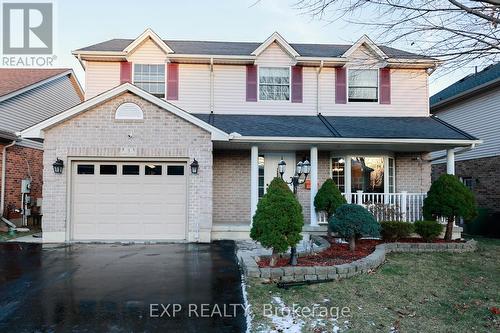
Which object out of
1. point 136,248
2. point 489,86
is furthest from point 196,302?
point 489,86

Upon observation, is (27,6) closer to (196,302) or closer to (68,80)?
(68,80)

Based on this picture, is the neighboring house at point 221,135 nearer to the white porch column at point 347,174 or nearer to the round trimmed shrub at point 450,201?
the white porch column at point 347,174

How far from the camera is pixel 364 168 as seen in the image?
12727 mm

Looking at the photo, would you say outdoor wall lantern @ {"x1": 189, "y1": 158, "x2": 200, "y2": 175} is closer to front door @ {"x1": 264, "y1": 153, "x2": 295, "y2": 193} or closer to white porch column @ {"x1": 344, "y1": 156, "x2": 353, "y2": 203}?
front door @ {"x1": 264, "y1": 153, "x2": 295, "y2": 193}

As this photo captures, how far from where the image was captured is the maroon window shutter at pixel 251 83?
13039 mm

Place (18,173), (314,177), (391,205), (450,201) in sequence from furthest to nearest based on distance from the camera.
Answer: (18,173)
(391,205)
(314,177)
(450,201)

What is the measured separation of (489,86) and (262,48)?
31.2ft

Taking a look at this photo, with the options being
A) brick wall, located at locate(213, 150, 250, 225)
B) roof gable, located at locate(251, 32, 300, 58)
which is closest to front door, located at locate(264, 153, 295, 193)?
brick wall, located at locate(213, 150, 250, 225)

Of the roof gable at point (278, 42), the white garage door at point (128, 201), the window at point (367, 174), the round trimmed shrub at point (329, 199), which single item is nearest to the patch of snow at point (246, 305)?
the white garage door at point (128, 201)

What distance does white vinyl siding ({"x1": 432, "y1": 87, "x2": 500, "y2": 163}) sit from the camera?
1491 centimetres

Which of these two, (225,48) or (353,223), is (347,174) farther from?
(225,48)

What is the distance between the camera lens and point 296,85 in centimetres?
1317

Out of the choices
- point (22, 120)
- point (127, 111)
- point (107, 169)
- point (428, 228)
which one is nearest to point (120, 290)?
point (107, 169)

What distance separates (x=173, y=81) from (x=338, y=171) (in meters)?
6.56
